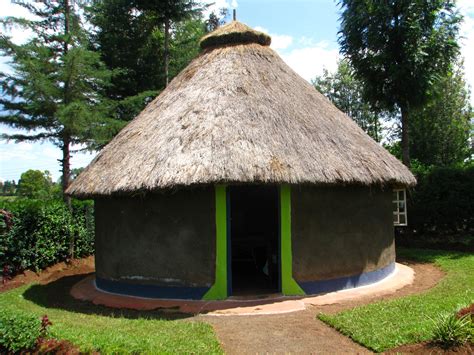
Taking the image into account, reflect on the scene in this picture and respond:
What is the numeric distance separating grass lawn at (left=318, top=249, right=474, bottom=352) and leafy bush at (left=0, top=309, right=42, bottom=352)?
12.8 feet

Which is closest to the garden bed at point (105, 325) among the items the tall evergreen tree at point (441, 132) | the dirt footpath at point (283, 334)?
the dirt footpath at point (283, 334)

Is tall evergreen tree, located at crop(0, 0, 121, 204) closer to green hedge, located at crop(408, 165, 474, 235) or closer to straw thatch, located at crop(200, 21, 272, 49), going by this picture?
straw thatch, located at crop(200, 21, 272, 49)

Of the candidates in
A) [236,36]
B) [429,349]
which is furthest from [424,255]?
[429,349]

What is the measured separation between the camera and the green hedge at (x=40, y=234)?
1085 cm

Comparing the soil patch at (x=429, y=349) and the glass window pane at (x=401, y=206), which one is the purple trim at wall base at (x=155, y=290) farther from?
the glass window pane at (x=401, y=206)

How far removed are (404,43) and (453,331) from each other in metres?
12.5

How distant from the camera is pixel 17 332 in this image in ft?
16.5

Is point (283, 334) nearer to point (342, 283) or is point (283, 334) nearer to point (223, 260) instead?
point (223, 260)

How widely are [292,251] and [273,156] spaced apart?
182 cm

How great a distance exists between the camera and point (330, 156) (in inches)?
341

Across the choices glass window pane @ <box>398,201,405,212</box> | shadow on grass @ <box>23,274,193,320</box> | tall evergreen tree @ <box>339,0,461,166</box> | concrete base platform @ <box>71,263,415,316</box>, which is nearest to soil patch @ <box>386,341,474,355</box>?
concrete base platform @ <box>71,263,415,316</box>

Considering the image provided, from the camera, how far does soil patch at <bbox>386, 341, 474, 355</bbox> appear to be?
5098 millimetres

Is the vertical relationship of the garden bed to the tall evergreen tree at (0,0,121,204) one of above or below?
below

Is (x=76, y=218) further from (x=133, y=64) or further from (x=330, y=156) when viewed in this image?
(x=133, y=64)
